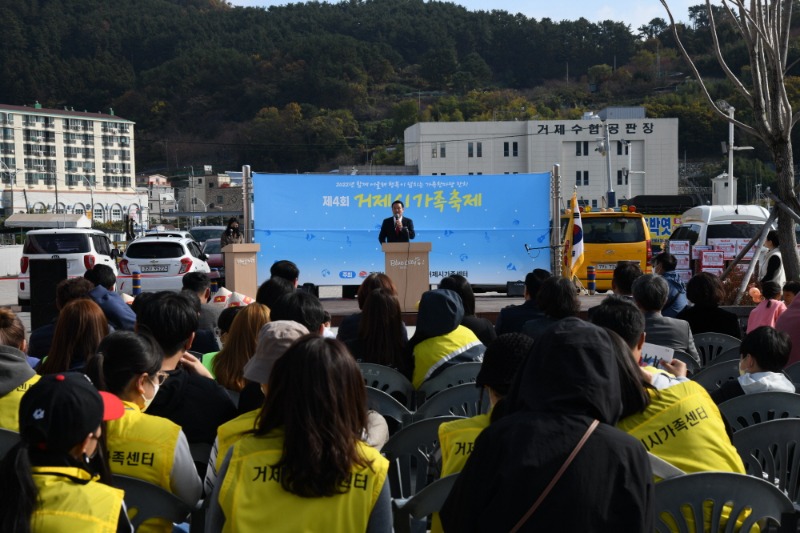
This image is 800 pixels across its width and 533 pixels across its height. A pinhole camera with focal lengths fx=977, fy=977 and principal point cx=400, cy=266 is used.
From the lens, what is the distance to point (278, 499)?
9.53ft

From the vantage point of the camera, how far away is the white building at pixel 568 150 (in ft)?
340

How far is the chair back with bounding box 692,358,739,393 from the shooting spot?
19.4 ft

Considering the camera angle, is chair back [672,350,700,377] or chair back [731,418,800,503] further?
chair back [672,350,700,377]

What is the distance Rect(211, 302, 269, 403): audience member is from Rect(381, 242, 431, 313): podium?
7892mm

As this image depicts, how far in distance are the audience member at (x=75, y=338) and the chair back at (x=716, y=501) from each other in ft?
10.9

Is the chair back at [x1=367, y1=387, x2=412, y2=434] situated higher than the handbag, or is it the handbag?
the handbag

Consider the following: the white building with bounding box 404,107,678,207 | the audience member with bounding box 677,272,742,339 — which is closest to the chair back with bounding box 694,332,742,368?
the audience member with bounding box 677,272,742,339

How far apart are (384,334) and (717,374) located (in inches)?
81.4

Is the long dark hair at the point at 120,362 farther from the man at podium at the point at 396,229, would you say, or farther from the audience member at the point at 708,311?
the man at podium at the point at 396,229

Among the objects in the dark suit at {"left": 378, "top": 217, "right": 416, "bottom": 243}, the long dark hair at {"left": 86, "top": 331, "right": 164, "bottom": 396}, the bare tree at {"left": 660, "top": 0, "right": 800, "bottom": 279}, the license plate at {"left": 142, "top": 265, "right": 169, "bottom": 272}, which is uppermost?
the bare tree at {"left": 660, "top": 0, "right": 800, "bottom": 279}

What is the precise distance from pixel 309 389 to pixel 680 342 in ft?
13.8

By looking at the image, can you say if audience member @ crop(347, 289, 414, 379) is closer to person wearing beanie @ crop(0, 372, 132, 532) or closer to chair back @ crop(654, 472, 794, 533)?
chair back @ crop(654, 472, 794, 533)

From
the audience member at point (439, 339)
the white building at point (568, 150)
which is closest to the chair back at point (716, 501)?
the audience member at point (439, 339)

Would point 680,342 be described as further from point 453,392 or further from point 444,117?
point 444,117
